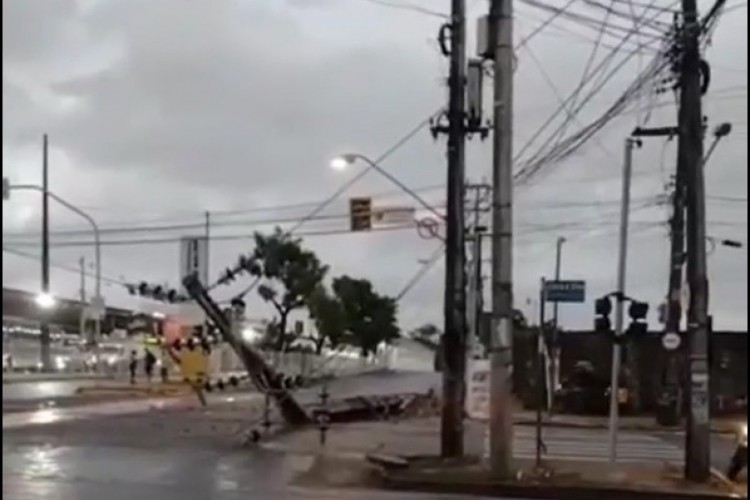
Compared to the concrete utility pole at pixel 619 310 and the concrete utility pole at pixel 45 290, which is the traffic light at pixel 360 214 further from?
the concrete utility pole at pixel 45 290

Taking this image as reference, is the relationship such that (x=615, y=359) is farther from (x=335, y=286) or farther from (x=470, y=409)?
(x=335, y=286)

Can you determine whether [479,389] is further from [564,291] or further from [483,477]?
[564,291]

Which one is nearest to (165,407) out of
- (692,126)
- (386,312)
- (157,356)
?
(692,126)

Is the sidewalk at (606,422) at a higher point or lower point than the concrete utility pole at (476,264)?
lower

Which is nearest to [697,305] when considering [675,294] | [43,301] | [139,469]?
[139,469]

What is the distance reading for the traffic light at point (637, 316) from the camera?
22.0 metres

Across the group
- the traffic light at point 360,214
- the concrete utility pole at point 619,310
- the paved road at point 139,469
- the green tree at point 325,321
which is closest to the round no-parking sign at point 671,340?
the concrete utility pole at point 619,310

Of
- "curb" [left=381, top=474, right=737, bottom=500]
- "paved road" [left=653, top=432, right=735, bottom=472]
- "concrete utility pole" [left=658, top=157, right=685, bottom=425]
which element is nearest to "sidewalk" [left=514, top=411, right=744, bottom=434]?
"concrete utility pole" [left=658, top=157, right=685, bottom=425]

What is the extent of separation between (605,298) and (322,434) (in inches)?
263

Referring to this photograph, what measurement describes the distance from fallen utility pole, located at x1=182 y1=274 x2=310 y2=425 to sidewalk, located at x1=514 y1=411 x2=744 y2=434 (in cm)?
697

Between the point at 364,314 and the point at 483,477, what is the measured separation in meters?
66.7

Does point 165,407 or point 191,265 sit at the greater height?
point 191,265

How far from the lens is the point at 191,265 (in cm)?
4531

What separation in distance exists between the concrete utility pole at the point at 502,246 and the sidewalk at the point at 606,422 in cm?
1681
